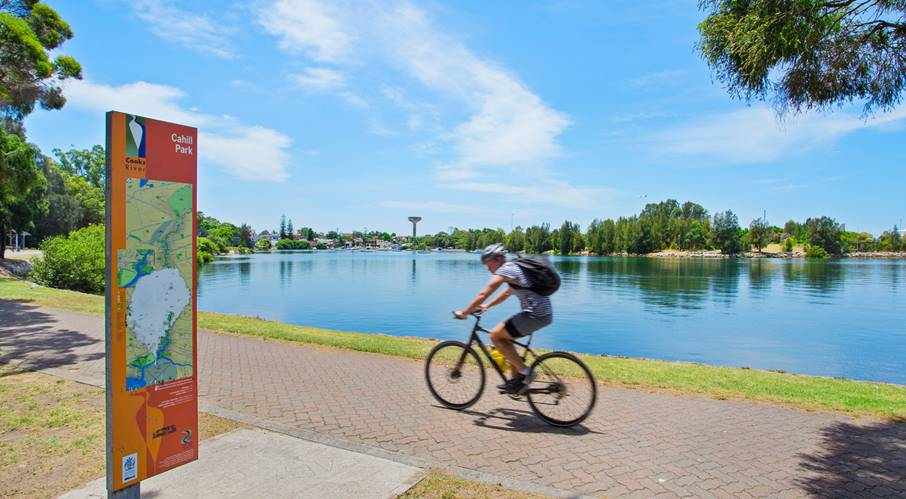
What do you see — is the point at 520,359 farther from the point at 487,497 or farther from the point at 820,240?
the point at 820,240

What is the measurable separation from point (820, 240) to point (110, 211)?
174m

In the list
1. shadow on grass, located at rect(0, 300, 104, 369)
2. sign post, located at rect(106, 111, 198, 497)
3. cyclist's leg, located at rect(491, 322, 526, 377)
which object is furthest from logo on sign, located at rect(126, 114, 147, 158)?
shadow on grass, located at rect(0, 300, 104, 369)

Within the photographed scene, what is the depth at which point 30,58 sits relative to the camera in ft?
38.4

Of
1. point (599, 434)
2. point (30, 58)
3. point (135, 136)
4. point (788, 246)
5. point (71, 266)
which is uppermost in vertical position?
point (30, 58)

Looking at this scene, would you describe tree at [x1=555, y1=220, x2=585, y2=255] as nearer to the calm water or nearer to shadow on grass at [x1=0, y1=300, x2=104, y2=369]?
the calm water

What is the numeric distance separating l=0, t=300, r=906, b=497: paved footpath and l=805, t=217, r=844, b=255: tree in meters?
168

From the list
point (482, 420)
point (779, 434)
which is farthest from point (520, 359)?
point (779, 434)

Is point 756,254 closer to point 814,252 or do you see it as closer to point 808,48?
point 814,252

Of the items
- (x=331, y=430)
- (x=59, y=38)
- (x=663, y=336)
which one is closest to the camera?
(x=331, y=430)

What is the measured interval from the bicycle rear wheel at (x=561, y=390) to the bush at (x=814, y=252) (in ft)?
552

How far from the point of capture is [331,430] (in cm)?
512

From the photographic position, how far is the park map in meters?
3.06

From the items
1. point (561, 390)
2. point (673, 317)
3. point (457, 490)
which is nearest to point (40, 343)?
point (457, 490)

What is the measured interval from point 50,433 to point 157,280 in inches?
117
